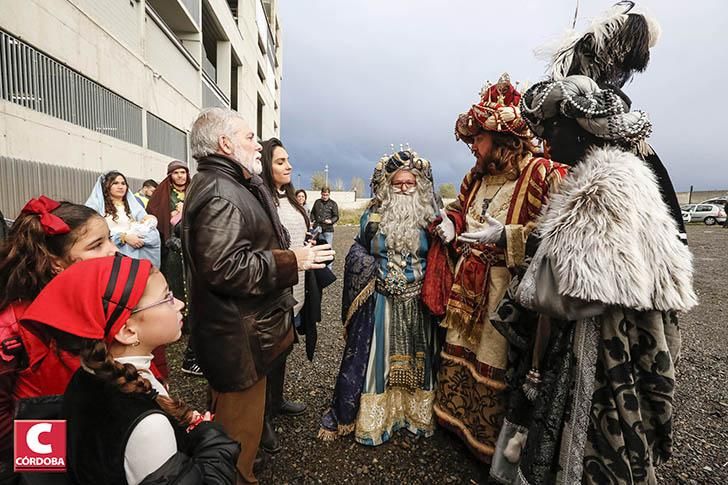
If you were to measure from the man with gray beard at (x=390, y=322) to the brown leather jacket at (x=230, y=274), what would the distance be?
885 mm

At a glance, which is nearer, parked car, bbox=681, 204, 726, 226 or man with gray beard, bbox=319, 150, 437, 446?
man with gray beard, bbox=319, 150, 437, 446

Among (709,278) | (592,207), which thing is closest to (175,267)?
(592,207)

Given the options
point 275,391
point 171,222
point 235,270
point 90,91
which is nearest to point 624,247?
point 235,270

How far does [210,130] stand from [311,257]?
857mm

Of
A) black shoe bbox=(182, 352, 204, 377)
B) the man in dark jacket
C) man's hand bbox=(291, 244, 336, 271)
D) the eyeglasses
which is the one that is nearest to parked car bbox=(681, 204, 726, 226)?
man's hand bbox=(291, 244, 336, 271)

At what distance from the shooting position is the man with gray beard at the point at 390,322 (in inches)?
106

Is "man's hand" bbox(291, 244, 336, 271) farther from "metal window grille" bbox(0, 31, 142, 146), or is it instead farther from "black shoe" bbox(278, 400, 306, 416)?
"metal window grille" bbox(0, 31, 142, 146)

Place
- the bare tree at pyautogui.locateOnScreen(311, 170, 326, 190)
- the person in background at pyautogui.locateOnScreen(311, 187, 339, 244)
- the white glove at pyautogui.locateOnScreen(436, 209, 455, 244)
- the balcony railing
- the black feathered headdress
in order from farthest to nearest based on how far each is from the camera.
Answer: the bare tree at pyautogui.locateOnScreen(311, 170, 326, 190)
the balcony railing
the person in background at pyautogui.locateOnScreen(311, 187, 339, 244)
the white glove at pyautogui.locateOnScreen(436, 209, 455, 244)
the black feathered headdress

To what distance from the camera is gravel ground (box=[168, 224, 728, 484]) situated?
242 cm

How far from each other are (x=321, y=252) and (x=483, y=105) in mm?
1347

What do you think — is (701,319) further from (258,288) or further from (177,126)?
(177,126)

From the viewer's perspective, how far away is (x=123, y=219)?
4293 millimetres

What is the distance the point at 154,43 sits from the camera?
838 cm

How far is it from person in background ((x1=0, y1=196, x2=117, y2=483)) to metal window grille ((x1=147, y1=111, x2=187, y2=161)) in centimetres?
787
